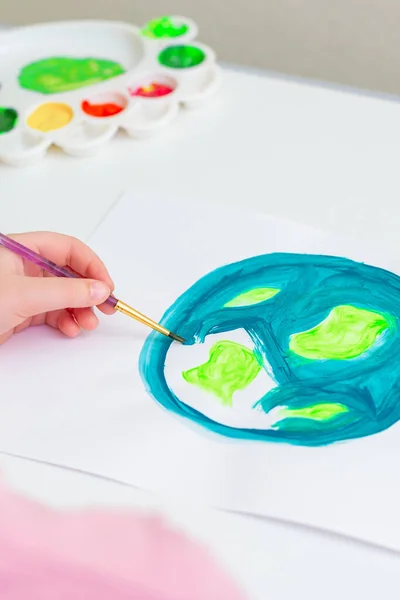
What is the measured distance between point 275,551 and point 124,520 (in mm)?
132

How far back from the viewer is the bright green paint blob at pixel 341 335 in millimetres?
813

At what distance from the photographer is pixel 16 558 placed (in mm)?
665

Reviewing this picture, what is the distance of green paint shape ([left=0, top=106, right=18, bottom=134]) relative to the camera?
112 cm

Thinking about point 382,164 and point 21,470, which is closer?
point 21,470

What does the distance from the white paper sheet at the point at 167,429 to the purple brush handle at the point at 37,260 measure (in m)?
0.06

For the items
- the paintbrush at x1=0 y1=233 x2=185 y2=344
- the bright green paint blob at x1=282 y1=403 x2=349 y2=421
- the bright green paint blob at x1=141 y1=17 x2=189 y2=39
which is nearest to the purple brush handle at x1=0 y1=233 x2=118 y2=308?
the paintbrush at x1=0 y1=233 x2=185 y2=344

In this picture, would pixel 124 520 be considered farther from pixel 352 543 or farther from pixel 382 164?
pixel 382 164

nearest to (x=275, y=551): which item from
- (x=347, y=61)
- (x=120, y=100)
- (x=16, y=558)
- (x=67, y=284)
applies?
(x=16, y=558)

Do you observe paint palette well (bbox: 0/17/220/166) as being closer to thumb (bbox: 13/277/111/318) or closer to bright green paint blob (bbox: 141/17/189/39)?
bright green paint blob (bbox: 141/17/189/39)

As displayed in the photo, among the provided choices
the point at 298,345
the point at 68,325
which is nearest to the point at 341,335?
the point at 298,345

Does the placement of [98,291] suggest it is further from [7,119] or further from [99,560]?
[7,119]

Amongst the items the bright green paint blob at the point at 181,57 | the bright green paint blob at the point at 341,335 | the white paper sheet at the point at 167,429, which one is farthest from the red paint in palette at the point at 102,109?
the bright green paint blob at the point at 341,335

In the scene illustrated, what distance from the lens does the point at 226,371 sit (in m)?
0.80

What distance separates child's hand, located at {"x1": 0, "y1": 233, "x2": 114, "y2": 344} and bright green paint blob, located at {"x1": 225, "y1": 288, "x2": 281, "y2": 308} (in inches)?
5.3
